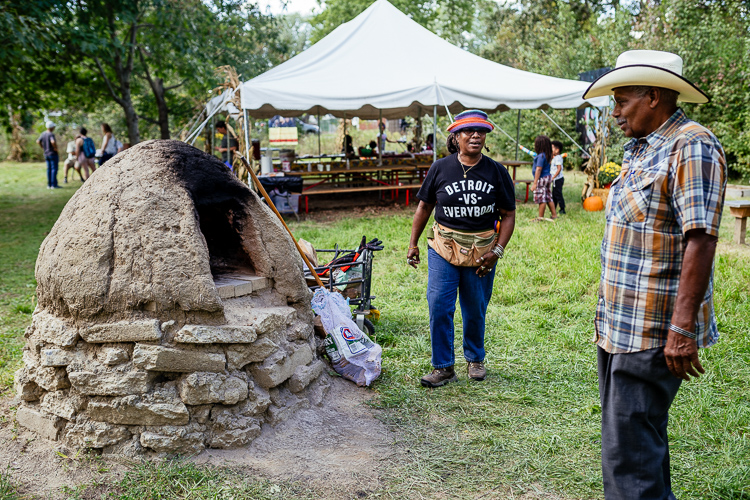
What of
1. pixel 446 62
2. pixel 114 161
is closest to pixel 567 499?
pixel 114 161

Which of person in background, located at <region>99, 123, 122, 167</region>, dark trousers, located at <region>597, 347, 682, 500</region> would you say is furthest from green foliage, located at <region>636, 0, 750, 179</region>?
person in background, located at <region>99, 123, 122, 167</region>

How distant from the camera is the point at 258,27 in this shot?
17656 millimetres

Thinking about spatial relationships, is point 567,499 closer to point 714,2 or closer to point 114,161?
point 114,161

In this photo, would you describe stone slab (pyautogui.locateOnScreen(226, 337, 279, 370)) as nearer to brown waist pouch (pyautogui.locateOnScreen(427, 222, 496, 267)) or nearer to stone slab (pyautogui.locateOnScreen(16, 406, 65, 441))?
stone slab (pyautogui.locateOnScreen(16, 406, 65, 441))

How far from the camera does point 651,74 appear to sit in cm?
219

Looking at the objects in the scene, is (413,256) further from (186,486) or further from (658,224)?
(658,224)

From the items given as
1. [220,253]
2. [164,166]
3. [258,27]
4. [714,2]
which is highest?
[714,2]

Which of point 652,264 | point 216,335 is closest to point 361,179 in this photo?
point 216,335

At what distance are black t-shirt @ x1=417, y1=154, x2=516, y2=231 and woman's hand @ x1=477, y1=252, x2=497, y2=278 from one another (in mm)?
202

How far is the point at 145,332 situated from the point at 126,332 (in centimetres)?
11

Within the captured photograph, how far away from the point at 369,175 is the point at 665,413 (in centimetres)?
1165

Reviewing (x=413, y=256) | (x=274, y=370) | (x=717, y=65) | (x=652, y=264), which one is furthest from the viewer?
(x=717, y=65)

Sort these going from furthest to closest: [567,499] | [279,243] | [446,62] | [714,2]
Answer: [714,2] < [446,62] < [279,243] < [567,499]

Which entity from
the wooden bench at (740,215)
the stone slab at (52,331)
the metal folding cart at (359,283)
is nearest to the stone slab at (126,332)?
the stone slab at (52,331)
